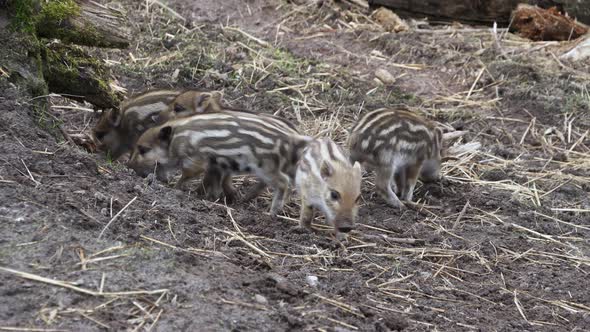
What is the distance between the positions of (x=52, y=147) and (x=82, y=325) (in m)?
1.99

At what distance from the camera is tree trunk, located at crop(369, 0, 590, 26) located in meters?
11.3

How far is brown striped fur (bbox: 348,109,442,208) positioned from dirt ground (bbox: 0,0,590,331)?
0.70 ft

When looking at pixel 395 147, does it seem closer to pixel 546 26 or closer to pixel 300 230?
pixel 300 230

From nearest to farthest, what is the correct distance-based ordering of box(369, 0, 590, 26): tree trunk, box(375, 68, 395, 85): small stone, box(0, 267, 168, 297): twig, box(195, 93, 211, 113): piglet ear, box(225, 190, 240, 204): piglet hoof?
box(0, 267, 168, 297): twig → box(225, 190, 240, 204): piglet hoof → box(195, 93, 211, 113): piglet ear → box(375, 68, 395, 85): small stone → box(369, 0, 590, 26): tree trunk

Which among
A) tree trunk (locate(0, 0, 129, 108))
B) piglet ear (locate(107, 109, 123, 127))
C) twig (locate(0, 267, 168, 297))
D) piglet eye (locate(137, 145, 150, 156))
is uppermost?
tree trunk (locate(0, 0, 129, 108))

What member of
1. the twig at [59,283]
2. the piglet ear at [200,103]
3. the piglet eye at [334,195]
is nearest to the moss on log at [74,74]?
the piglet ear at [200,103]

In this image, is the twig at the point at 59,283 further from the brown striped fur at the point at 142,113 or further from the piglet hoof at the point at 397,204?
the piglet hoof at the point at 397,204

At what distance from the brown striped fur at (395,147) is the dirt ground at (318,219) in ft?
0.70

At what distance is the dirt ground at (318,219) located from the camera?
13.8ft

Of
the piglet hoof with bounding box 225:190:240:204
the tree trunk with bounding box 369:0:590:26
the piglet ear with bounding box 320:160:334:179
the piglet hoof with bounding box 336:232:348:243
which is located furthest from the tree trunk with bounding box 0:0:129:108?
the tree trunk with bounding box 369:0:590:26

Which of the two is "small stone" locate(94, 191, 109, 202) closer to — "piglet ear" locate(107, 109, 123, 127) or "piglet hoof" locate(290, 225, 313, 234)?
"piglet hoof" locate(290, 225, 313, 234)

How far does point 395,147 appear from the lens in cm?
697

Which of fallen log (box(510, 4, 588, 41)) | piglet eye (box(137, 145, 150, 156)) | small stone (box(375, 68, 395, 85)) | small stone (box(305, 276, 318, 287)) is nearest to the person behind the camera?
small stone (box(305, 276, 318, 287))

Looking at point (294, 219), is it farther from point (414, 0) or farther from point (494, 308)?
point (414, 0)
